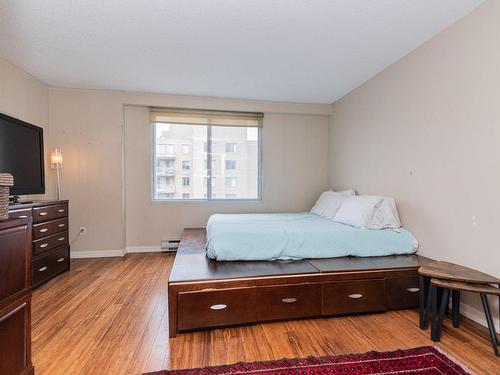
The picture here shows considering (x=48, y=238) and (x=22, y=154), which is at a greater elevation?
(x=22, y=154)

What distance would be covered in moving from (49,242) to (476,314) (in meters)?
4.31

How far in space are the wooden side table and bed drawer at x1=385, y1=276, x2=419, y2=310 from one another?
0.12 m

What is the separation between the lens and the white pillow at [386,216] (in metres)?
2.66

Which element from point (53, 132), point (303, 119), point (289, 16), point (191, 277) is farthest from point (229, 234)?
point (53, 132)

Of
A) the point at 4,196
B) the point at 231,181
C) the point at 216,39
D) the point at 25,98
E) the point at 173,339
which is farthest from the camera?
the point at 231,181

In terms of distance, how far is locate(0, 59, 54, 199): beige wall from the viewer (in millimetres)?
2760

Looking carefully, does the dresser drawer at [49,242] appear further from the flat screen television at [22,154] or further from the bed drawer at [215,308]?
the bed drawer at [215,308]

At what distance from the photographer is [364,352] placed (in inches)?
65.1

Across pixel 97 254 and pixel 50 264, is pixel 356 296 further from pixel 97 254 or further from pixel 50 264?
pixel 97 254

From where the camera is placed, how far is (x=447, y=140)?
221 centimetres

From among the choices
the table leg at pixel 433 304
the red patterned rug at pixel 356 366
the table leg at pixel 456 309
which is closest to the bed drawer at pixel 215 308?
the red patterned rug at pixel 356 366

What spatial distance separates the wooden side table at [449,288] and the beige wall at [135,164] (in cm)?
258

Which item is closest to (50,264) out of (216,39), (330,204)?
(216,39)

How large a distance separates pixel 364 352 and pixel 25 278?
2103mm
